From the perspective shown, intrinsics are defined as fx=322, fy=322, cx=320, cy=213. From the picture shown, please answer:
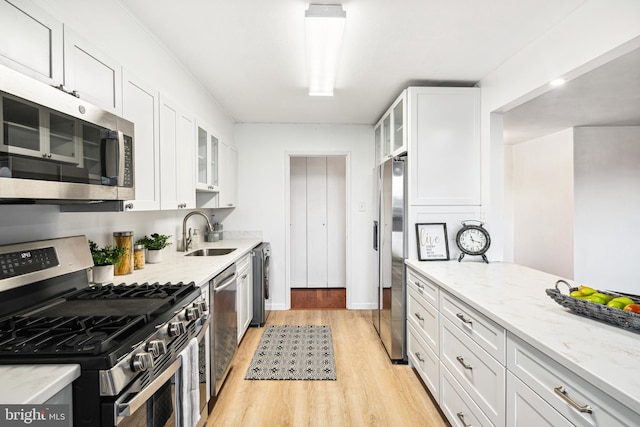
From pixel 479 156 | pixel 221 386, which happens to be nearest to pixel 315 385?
pixel 221 386

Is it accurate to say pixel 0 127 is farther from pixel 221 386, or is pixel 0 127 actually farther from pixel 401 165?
pixel 401 165

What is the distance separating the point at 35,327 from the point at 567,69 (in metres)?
2.82

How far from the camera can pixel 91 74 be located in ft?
4.74

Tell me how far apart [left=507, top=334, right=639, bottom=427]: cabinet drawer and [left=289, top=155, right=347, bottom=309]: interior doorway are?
4039mm

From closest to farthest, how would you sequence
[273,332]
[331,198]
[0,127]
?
[0,127], [273,332], [331,198]

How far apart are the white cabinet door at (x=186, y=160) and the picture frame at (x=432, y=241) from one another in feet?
6.33

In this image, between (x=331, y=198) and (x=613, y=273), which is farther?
(x=331, y=198)

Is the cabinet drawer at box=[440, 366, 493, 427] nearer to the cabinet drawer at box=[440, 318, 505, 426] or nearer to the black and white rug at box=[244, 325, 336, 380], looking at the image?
the cabinet drawer at box=[440, 318, 505, 426]

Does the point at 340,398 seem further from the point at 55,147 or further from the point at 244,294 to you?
the point at 55,147

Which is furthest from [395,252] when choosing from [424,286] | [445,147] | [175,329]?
[175,329]

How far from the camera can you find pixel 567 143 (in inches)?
185

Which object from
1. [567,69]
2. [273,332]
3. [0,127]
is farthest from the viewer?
[273,332]

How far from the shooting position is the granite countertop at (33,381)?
0.79m

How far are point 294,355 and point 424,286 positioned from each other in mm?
1389
